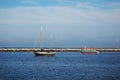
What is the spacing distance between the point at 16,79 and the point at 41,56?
67.0 meters

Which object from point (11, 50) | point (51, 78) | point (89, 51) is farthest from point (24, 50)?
point (51, 78)

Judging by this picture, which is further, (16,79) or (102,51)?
(102,51)

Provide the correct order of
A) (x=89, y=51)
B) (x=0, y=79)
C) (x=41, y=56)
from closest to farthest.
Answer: (x=0, y=79) → (x=41, y=56) → (x=89, y=51)

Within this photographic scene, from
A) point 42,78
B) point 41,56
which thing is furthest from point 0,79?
point 41,56

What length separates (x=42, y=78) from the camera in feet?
165

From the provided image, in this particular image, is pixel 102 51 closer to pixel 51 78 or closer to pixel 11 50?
pixel 11 50

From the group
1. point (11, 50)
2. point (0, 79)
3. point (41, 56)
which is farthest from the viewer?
point (11, 50)

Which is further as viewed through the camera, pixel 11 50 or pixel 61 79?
pixel 11 50

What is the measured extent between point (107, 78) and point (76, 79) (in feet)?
15.7

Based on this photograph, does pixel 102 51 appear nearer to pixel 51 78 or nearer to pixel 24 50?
pixel 24 50

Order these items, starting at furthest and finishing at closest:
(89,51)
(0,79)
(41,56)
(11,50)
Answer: (11,50) < (89,51) < (41,56) < (0,79)

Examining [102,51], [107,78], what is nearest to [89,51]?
[102,51]

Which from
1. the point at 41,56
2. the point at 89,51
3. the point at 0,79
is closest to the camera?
the point at 0,79

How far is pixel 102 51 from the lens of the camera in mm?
195000
